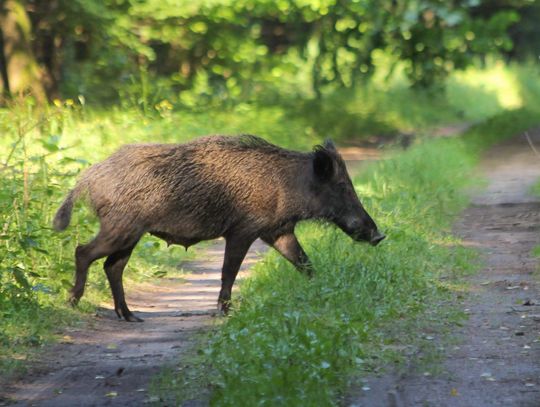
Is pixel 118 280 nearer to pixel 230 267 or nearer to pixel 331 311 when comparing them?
pixel 230 267

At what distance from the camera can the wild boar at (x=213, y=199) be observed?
849cm

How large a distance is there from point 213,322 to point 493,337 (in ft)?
6.64

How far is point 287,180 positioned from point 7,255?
2278mm

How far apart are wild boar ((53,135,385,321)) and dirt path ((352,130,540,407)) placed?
1294 mm

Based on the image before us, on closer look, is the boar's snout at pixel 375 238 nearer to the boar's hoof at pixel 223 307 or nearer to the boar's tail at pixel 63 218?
the boar's hoof at pixel 223 307

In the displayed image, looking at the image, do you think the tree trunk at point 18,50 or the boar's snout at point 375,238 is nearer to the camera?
the boar's snout at point 375,238

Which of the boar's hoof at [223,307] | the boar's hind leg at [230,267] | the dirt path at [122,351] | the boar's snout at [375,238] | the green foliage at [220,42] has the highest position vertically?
the green foliage at [220,42]

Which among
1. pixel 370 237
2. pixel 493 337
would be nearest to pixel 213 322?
pixel 370 237

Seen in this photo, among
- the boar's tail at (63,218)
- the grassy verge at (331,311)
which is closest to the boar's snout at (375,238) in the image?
the grassy verge at (331,311)

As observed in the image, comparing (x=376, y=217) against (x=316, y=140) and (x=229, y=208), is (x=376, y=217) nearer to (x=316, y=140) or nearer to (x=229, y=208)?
(x=229, y=208)

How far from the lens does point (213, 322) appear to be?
8.16 m

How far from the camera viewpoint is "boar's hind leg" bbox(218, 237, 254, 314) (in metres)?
8.54

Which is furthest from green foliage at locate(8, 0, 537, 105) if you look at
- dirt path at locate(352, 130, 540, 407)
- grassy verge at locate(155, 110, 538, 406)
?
dirt path at locate(352, 130, 540, 407)

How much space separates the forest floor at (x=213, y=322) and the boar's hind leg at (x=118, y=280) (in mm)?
91
